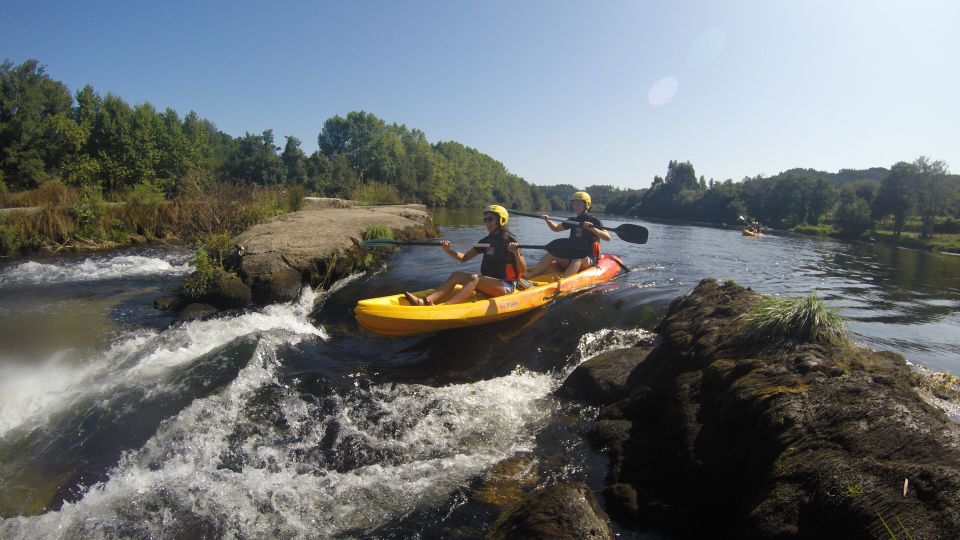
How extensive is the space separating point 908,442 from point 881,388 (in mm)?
520

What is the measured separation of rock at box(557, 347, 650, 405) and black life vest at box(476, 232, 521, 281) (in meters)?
2.29

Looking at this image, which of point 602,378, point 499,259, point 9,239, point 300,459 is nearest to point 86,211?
point 9,239

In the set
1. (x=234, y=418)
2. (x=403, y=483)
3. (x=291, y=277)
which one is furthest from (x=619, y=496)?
(x=291, y=277)

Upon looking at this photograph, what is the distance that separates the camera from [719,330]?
4215mm

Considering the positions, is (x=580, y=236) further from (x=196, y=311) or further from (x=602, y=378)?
(x=196, y=311)

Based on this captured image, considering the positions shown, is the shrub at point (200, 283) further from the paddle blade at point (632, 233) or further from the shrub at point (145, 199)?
the shrub at point (145, 199)

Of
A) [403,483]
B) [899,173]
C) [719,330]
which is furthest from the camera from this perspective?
[899,173]

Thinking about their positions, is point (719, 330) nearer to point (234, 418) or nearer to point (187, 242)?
point (234, 418)

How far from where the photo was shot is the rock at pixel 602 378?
4531 mm

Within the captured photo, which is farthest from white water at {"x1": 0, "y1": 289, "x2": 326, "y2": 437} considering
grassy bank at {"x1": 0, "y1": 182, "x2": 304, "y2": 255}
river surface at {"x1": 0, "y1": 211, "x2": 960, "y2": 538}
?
grassy bank at {"x1": 0, "y1": 182, "x2": 304, "y2": 255}

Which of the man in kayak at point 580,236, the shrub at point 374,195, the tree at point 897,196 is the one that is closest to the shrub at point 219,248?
the man in kayak at point 580,236

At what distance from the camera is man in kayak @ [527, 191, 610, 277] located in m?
8.65

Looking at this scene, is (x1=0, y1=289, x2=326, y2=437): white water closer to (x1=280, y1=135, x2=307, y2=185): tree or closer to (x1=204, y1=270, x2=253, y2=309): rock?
(x1=204, y1=270, x2=253, y2=309): rock

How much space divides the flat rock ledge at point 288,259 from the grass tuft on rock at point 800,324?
7.01 metres
